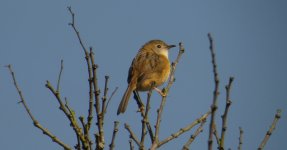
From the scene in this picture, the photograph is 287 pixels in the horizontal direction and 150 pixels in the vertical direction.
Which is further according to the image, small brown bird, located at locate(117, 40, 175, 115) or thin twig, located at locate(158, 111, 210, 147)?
small brown bird, located at locate(117, 40, 175, 115)

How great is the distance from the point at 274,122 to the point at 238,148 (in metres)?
0.41

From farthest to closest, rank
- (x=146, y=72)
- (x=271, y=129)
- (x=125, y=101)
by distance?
(x=146, y=72), (x=125, y=101), (x=271, y=129)

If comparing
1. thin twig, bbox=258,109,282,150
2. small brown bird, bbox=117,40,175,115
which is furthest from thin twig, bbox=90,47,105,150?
small brown bird, bbox=117,40,175,115

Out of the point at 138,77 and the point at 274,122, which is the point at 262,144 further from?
the point at 138,77

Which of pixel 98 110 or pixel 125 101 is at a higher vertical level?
pixel 125 101

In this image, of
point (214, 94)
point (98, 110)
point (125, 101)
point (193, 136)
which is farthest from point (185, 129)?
point (125, 101)

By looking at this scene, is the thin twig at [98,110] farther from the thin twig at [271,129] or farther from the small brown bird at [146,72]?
the small brown bird at [146,72]

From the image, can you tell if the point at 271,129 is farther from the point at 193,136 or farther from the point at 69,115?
the point at 69,115

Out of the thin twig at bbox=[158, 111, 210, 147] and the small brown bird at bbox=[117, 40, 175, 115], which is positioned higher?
the small brown bird at bbox=[117, 40, 175, 115]

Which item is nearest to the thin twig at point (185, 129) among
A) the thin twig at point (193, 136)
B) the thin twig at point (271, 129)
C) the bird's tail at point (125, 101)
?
the thin twig at point (193, 136)

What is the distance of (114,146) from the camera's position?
13.3 feet

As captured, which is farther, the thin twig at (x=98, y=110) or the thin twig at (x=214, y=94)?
the thin twig at (x=98, y=110)

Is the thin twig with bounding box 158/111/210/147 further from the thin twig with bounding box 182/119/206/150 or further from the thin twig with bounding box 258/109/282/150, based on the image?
the thin twig with bounding box 258/109/282/150

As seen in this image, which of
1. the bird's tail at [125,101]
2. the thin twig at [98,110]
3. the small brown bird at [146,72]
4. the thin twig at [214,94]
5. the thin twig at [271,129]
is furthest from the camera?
the small brown bird at [146,72]
